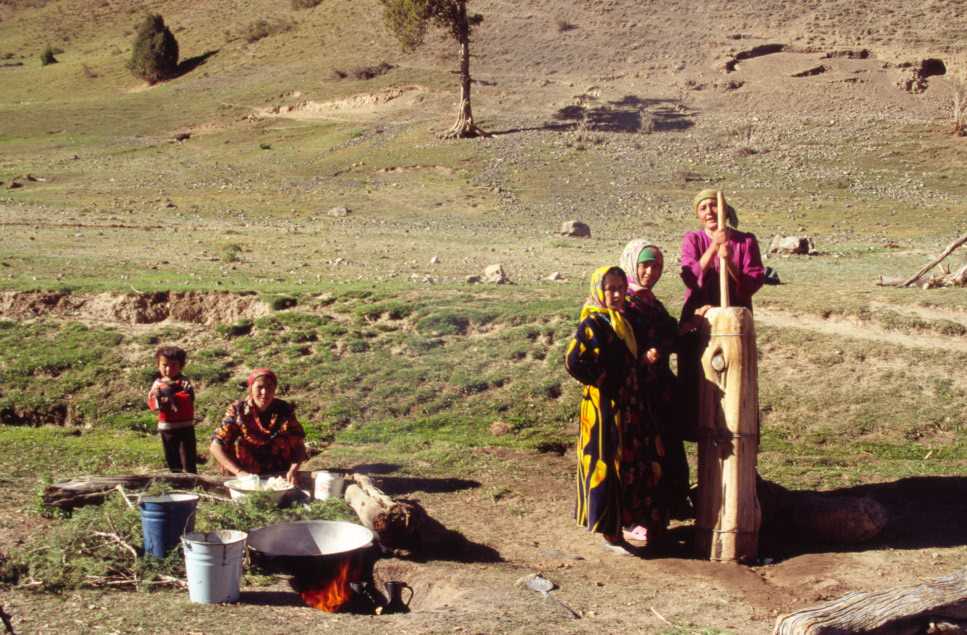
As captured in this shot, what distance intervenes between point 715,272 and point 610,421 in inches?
43.1

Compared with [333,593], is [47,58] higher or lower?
higher

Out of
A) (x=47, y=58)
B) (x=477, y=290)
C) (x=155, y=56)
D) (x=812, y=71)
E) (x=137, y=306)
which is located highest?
(x=47, y=58)

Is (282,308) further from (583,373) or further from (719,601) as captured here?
(719,601)

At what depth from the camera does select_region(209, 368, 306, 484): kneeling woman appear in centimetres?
669

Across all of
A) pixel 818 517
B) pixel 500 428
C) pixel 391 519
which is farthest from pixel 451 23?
pixel 391 519

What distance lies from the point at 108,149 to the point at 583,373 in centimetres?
3017

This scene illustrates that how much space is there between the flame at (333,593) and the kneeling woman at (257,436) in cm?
148

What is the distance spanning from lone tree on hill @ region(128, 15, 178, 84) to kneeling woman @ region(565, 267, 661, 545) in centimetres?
4409

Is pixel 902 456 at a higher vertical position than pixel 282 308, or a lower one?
lower

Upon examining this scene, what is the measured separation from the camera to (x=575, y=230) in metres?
19.6

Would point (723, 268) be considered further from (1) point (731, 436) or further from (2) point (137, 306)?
(2) point (137, 306)

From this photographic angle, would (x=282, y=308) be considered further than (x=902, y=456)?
Yes

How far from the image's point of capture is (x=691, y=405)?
20.1ft

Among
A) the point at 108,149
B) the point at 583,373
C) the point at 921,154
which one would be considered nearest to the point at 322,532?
the point at 583,373
